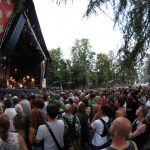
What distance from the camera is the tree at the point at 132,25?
16.9 ft

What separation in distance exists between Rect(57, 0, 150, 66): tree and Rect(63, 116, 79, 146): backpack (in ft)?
6.35

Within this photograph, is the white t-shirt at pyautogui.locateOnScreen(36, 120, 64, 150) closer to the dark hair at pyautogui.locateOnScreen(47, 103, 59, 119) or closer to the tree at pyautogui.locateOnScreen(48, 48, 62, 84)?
the dark hair at pyautogui.locateOnScreen(47, 103, 59, 119)

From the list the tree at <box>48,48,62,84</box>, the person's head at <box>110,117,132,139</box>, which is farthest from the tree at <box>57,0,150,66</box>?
the tree at <box>48,48,62,84</box>

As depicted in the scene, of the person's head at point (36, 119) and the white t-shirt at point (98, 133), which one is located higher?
the person's head at point (36, 119)

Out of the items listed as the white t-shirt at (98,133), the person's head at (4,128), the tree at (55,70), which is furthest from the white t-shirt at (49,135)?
the tree at (55,70)

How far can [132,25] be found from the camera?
5.34 metres

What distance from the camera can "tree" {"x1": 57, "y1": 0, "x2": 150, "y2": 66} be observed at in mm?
5156

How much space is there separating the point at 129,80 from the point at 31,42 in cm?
2696

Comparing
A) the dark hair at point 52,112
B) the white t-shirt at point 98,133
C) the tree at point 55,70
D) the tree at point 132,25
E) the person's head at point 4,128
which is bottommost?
the white t-shirt at point 98,133

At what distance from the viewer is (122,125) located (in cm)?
408

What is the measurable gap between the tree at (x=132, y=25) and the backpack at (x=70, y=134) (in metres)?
1.93

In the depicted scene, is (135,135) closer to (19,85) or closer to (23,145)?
(23,145)

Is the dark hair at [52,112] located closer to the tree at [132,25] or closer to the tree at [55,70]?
the tree at [132,25]

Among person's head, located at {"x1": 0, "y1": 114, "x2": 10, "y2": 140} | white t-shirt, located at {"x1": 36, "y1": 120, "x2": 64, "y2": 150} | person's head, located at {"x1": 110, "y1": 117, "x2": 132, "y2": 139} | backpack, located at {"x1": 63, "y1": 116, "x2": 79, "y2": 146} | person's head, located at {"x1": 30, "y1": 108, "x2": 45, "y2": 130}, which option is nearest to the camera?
person's head, located at {"x1": 110, "y1": 117, "x2": 132, "y2": 139}
